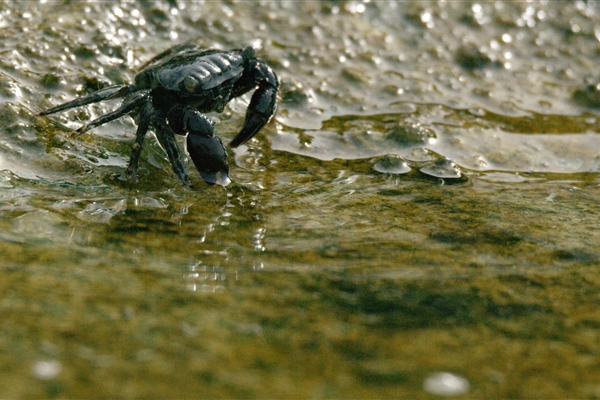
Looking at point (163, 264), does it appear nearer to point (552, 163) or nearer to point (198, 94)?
point (198, 94)

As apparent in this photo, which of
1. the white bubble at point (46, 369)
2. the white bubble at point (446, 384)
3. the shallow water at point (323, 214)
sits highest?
the shallow water at point (323, 214)

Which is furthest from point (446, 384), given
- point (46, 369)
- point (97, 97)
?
point (97, 97)

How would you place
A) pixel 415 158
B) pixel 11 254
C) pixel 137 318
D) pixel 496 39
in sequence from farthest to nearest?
1. pixel 496 39
2. pixel 415 158
3. pixel 11 254
4. pixel 137 318

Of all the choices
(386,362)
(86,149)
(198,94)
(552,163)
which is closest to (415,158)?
(552,163)

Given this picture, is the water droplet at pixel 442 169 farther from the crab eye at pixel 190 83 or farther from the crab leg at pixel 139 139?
the crab leg at pixel 139 139

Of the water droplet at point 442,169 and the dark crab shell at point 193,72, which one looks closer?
the dark crab shell at point 193,72

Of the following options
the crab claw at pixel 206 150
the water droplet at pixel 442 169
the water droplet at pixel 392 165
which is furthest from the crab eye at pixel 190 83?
the water droplet at pixel 442 169

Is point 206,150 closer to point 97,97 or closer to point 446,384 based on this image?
point 97,97
